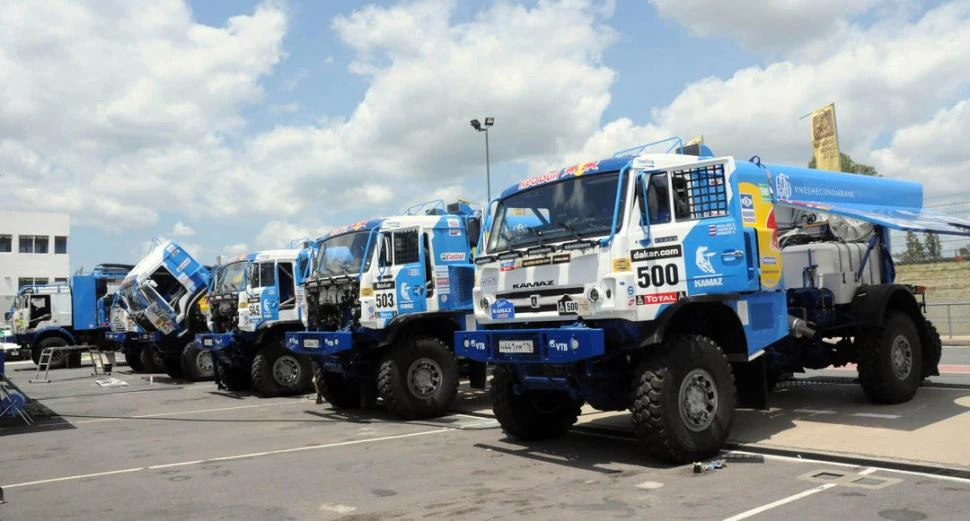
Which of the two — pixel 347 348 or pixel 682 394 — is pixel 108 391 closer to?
pixel 347 348

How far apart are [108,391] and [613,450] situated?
13729mm

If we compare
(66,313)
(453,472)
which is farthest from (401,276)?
(66,313)

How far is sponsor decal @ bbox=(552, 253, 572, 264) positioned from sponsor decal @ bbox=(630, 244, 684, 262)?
0.60m

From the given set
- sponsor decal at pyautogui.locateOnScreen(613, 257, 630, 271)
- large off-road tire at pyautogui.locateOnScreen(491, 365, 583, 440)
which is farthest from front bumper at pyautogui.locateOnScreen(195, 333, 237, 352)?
sponsor decal at pyautogui.locateOnScreen(613, 257, 630, 271)

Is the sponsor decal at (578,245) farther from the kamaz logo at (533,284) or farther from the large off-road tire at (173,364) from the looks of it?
the large off-road tire at (173,364)

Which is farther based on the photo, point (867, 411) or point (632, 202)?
point (867, 411)

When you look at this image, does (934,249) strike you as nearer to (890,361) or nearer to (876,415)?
(890,361)

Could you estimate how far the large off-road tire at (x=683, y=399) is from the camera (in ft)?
21.6

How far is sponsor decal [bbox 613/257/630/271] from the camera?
6.79 meters

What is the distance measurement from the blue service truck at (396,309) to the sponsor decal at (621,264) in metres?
3.73

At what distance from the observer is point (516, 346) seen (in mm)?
7086

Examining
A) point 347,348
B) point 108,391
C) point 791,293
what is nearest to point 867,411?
point 791,293

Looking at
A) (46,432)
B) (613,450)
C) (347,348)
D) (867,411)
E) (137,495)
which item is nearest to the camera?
(137,495)

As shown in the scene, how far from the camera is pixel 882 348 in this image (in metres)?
8.91
